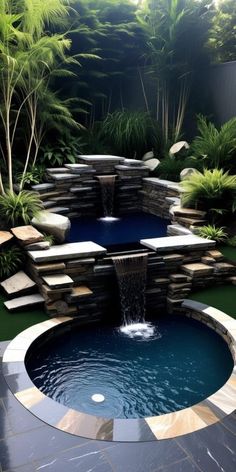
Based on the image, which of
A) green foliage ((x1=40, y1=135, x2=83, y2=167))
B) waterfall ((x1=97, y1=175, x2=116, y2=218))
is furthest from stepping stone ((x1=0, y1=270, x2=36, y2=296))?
green foliage ((x1=40, y1=135, x2=83, y2=167))

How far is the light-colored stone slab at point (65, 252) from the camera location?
467cm

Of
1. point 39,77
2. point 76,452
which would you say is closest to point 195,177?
point 39,77

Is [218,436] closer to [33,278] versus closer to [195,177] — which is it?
[33,278]

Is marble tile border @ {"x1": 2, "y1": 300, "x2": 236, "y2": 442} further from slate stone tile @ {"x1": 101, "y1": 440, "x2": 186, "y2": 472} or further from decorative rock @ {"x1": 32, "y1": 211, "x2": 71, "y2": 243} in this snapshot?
decorative rock @ {"x1": 32, "y1": 211, "x2": 71, "y2": 243}

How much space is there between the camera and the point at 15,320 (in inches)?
170

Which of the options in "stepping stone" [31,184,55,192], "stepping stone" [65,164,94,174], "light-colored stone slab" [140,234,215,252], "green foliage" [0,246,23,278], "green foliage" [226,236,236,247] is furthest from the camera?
"stepping stone" [65,164,94,174]

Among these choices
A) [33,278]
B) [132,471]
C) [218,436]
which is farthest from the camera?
[33,278]

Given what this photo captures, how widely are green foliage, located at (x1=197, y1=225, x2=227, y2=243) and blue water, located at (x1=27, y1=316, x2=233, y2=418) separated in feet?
5.65

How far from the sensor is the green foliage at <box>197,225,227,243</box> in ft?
19.3

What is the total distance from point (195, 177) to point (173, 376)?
3.82 metres

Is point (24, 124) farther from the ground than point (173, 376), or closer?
farther from the ground

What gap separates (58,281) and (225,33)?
940 centimetres

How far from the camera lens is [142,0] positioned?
9984 millimetres

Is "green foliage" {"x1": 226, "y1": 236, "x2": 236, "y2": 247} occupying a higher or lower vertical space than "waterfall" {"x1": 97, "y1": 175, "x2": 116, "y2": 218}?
lower
